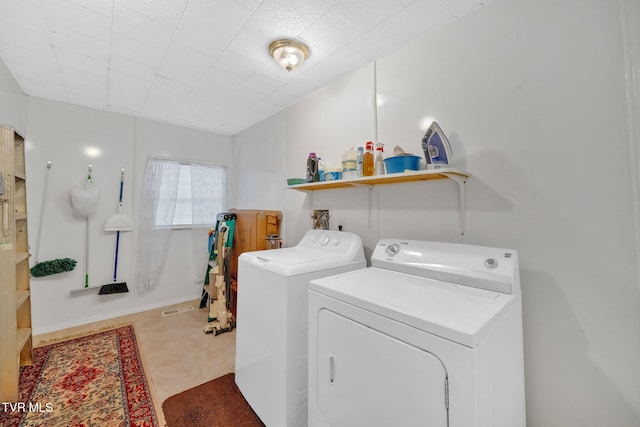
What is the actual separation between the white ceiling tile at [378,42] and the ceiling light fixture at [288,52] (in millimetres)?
361

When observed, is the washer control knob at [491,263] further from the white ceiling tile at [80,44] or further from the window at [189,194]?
the window at [189,194]

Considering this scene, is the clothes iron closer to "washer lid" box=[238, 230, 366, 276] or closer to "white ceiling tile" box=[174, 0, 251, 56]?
"washer lid" box=[238, 230, 366, 276]

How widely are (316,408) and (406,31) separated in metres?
2.28

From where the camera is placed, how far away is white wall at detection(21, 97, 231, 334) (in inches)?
109

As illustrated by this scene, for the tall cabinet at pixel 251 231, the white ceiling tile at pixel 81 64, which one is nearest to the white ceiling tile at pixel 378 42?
the tall cabinet at pixel 251 231

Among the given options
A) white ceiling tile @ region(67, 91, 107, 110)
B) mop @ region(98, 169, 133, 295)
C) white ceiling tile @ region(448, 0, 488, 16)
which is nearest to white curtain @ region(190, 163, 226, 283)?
mop @ region(98, 169, 133, 295)

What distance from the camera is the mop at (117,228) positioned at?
3.10m

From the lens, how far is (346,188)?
2.19 m

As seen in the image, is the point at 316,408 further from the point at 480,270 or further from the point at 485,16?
the point at 485,16

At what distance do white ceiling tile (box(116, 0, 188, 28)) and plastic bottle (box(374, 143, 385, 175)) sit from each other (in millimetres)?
1447

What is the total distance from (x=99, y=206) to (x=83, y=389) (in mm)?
2076

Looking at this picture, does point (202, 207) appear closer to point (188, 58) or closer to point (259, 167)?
point (259, 167)

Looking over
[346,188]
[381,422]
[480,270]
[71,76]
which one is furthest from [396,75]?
[71,76]

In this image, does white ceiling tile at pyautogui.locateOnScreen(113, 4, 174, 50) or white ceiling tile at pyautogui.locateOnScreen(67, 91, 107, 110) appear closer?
white ceiling tile at pyautogui.locateOnScreen(113, 4, 174, 50)
